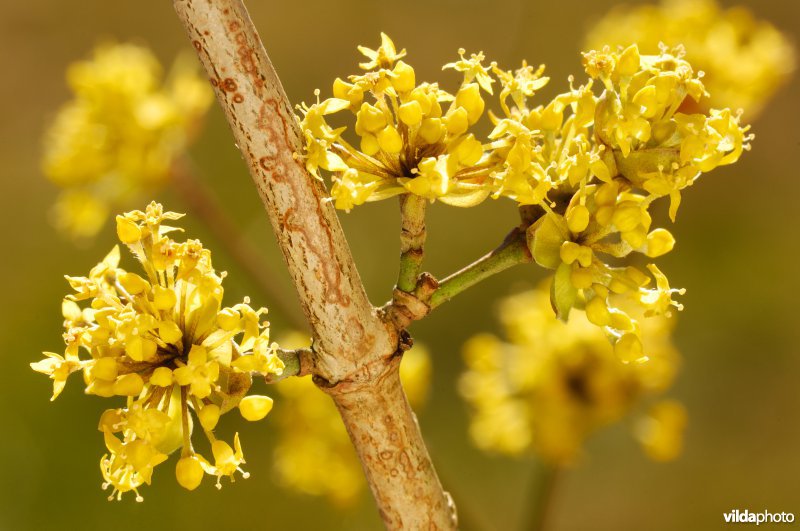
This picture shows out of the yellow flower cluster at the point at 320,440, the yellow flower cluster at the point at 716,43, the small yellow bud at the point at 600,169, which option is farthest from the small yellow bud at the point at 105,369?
the yellow flower cluster at the point at 716,43

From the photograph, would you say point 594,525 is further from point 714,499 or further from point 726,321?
point 726,321

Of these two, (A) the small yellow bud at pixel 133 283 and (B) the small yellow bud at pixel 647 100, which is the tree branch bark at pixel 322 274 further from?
(B) the small yellow bud at pixel 647 100

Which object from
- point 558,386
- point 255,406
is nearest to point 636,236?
point 255,406

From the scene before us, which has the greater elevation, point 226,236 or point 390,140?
point 226,236

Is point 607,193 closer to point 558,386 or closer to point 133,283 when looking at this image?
point 133,283

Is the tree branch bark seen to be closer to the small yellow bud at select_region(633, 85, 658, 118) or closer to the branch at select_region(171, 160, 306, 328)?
the small yellow bud at select_region(633, 85, 658, 118)

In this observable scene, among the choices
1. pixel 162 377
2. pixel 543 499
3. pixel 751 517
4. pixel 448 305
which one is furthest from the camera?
pixel 448 305
